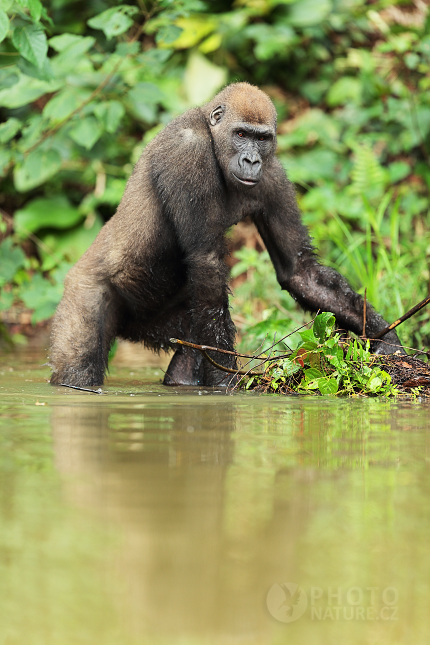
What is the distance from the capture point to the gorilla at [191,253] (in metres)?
4.70

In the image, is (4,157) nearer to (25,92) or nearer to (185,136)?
(25,92)

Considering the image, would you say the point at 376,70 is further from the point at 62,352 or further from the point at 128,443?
the point at 128,443

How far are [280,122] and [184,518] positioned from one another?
1021 cm

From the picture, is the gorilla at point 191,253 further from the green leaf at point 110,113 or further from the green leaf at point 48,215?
the green leaf at point 48,215

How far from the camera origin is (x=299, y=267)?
5.23 meters

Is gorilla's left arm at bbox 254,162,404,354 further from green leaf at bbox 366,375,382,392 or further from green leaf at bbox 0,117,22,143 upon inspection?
green leaf at bbox 0,117,22,143

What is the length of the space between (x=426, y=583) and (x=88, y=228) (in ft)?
Answer: 30.7

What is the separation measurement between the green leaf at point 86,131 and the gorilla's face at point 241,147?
202 cm

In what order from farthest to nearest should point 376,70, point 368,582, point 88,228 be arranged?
point 376,70 < point 88,228 < point 368,582

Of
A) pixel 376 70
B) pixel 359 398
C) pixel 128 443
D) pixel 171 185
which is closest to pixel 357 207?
pixel 376 70

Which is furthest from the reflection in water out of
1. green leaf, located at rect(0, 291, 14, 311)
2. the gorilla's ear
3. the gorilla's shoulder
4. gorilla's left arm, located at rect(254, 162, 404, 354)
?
green leaf, located at rect(0, 291, 14, 311)

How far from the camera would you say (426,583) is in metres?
1.41

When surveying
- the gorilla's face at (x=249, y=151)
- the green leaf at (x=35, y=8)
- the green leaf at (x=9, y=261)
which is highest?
the green leaf at (x=35, y=8)

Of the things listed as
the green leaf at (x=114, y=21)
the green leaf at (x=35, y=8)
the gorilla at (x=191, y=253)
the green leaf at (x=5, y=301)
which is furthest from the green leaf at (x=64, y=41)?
the green leaf at (x=5, y=301)
